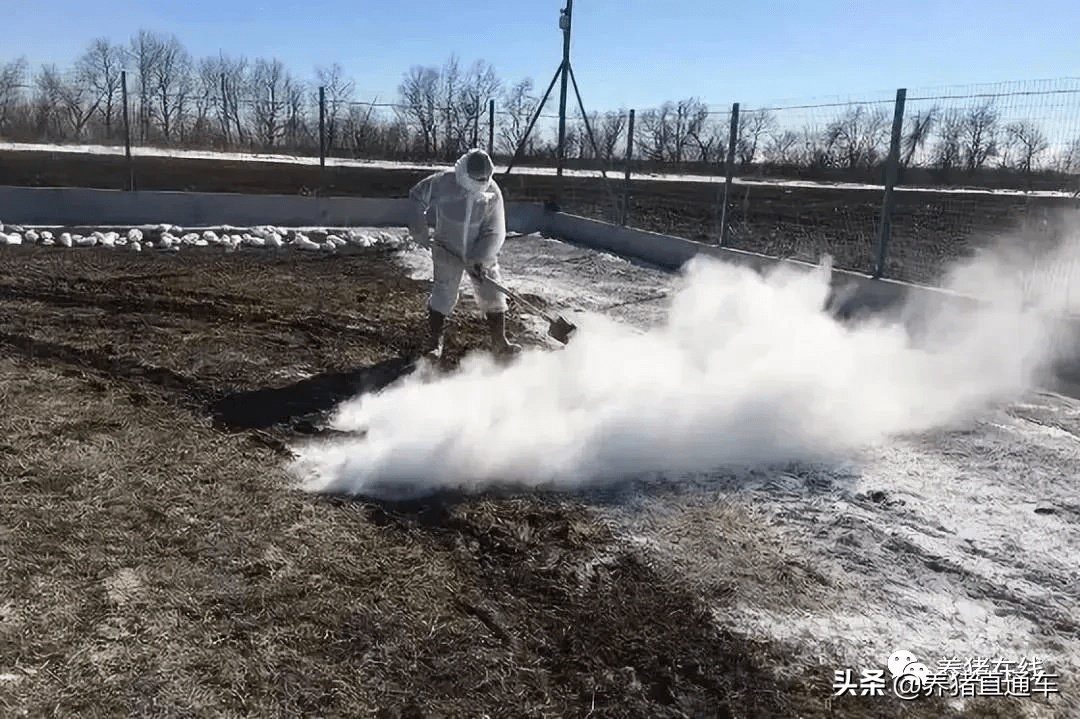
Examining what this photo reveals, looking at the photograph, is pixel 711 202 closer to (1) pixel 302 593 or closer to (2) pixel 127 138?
(2) pixel 127 138

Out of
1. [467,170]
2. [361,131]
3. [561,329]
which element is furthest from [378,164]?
[561,329]

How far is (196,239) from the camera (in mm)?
12469

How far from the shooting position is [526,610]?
3.21m

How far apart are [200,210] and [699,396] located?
457 inches

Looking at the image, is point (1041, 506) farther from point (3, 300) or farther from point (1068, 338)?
point (3, 300)

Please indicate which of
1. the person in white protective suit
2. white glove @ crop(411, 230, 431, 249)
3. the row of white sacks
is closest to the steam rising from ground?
the person in white protective suit

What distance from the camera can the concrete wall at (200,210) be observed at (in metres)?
13.5

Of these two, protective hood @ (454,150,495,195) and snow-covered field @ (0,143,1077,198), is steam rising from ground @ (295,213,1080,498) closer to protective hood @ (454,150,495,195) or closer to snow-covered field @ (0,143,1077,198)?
protective hood @ (454,150,495,195)

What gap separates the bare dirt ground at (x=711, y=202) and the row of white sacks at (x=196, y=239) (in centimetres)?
277

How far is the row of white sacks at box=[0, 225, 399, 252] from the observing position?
→ 11.7m

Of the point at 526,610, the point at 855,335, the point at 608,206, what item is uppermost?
the point at 608,206

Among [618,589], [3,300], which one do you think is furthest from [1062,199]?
[3,300]

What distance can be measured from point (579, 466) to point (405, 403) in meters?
1.41

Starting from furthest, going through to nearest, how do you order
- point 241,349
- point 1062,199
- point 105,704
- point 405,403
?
point 1062,199 < point 241,349 < point 405,403 < point 105,704
